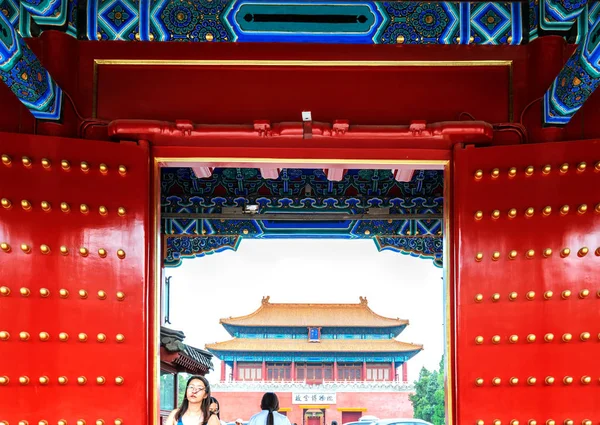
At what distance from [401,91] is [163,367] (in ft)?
23.2

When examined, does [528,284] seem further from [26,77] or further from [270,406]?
[26,77]

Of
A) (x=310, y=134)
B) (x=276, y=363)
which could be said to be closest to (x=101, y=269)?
(x=310, y=134)

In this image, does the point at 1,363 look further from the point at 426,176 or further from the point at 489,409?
the point at 426,176

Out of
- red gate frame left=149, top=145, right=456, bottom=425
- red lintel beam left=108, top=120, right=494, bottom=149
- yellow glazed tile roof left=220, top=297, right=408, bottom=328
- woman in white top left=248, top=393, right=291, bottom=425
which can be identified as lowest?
woman in white top left=248, top=393, right=291, bottom=425

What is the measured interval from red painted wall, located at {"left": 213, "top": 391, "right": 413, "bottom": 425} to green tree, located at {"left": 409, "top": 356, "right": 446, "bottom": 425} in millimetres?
438

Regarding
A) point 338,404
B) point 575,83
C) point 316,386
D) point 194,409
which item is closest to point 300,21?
point 575,83

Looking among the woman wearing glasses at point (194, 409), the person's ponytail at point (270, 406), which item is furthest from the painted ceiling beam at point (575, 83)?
the person's ponytail at point (270, 406)

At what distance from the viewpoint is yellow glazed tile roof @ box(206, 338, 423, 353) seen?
36531 mm

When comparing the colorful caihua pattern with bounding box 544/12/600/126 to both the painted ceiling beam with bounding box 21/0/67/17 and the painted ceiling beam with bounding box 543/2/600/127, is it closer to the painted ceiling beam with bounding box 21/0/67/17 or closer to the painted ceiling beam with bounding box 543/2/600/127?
the painted ceiling beam with bounding box 543/2/600/127

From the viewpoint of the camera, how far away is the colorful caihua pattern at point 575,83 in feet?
11.8

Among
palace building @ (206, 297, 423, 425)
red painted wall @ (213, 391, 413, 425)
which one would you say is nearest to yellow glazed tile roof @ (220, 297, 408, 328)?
palace building @ (206, 297, 423, 425)

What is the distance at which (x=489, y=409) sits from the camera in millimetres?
4242

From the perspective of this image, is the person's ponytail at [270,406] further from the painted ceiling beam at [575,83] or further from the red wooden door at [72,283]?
the painted ceiling beam at [575,83]

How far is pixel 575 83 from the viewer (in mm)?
3928
